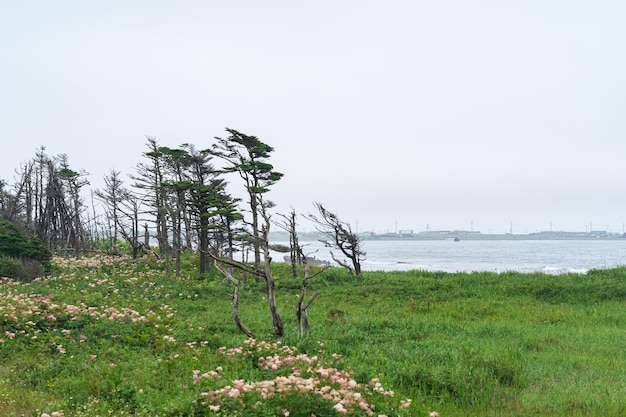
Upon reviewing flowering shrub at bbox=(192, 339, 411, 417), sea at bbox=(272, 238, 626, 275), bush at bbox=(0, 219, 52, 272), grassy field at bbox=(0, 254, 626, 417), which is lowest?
sea at bbox=(272, 238, 626, 275)

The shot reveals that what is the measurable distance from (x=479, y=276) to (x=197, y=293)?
13.6 metres

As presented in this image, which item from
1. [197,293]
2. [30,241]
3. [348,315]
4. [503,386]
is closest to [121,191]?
[30,241]

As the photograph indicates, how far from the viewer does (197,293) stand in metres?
19.6

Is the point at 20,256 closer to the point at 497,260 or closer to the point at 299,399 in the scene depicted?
the point at 299,399

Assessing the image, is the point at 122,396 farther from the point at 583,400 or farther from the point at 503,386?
the point at 583,400

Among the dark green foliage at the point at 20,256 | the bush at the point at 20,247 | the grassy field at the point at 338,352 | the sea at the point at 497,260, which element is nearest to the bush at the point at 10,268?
the dark green foliage at the point at 20,256

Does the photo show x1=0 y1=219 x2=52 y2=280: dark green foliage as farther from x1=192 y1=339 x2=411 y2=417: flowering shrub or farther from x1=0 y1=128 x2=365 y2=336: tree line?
x1=192 y1=339 x2=411 y2=417: flowering shrub

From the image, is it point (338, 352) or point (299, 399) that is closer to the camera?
point (299, 399)

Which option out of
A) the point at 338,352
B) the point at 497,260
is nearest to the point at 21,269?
the point at 338,352

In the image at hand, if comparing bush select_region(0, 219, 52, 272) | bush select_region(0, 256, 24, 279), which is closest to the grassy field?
bush select_region(0, 256, 24, 279)

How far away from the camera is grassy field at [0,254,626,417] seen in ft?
20.1

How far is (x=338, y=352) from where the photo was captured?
9422 mm

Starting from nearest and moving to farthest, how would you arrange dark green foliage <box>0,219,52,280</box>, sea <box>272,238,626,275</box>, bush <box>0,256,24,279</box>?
bush <box>0,256,24,279</box> < dark green foliage <box>0,219,52,280</box> < sea <box>272,238,626,275</box>

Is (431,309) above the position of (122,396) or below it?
below
